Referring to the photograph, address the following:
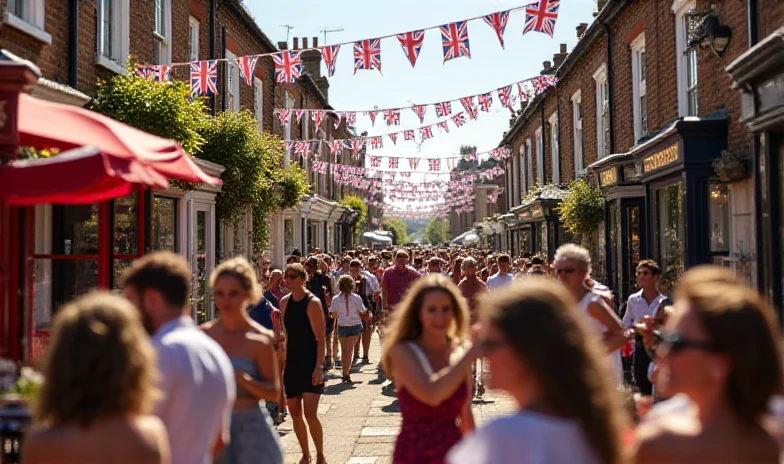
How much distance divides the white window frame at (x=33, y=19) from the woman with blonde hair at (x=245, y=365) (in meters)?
5.31

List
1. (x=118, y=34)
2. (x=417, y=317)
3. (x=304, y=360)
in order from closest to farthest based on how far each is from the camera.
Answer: (x=417, y=317) < (x=304, y=360) < (x=118, y=34)

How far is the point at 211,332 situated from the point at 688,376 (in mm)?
2992

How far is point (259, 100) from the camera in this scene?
68.5 ft

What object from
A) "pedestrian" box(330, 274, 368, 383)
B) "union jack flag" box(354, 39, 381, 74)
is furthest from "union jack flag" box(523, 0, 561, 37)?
"pedestrian" box(330, 274, 368, 383)

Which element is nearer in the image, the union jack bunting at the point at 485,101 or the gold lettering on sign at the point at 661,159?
the gold lettering on sign at the point at 661,159

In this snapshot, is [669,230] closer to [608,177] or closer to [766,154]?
[608,177]

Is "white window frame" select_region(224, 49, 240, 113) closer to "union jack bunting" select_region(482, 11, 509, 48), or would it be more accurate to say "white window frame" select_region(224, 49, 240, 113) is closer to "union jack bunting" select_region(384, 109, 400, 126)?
"union jack bunting" select_region(384, 109, 400, 126)

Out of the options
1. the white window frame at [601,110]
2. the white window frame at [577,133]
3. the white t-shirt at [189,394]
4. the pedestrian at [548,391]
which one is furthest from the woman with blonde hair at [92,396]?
the white window frame at [577,133]

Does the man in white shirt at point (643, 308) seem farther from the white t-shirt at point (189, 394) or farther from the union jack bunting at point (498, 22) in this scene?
the union jack bunting at point (498, 22)

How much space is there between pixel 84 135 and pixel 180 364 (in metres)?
2.55

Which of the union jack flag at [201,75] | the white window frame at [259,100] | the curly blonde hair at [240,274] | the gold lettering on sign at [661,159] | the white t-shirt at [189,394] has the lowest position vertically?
the white t-shirt at [189,394]

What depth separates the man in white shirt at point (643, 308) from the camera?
24.3ft

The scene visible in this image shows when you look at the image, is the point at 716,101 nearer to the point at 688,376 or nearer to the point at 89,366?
the point at 688,376

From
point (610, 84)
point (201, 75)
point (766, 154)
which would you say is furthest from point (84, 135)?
→ point (610, 84)
